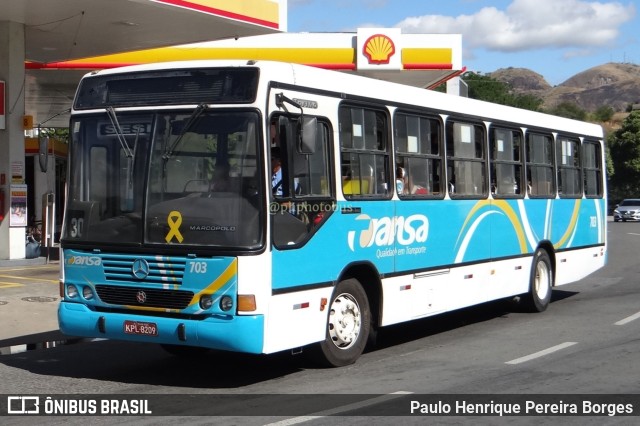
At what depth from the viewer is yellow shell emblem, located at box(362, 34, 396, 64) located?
97.0 ft

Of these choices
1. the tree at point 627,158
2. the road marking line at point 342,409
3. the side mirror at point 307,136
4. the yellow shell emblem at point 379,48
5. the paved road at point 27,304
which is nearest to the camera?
the road marking line at point 342,409

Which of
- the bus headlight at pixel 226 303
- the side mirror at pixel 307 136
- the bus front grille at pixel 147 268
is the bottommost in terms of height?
the bus headlight at pixel 226 303

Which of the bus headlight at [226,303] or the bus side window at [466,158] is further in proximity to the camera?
the bus side window at [466,158]

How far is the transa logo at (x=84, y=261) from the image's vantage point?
915 centimetres

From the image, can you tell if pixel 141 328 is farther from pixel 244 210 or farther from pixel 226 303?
pixel 244 210

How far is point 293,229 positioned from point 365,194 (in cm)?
150

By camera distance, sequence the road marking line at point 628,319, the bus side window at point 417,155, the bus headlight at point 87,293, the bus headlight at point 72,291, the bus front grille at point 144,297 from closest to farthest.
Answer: the bus front grille at point 144,297 < the bus headlight at point 87,293 < the bus headlight at point 72,291 < the bus side window at point 417,155 < the road marking line at point 628,319

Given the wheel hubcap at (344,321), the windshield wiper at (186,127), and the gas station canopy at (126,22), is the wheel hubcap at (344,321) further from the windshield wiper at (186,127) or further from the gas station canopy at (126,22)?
the gas station canopy at (126,22)

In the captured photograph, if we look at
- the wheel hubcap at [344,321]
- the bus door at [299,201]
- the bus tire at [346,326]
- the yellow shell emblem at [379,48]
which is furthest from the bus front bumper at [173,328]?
the yellow shell emblem at [379,48]

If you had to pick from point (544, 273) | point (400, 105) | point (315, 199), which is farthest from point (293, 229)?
point (544, 273)

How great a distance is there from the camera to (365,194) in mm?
10336

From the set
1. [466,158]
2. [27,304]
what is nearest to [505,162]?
[466,158]

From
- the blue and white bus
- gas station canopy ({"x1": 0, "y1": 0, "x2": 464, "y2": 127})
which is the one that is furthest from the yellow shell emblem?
the blue and white bus

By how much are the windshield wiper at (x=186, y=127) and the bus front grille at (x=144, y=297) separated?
1.27 metres
